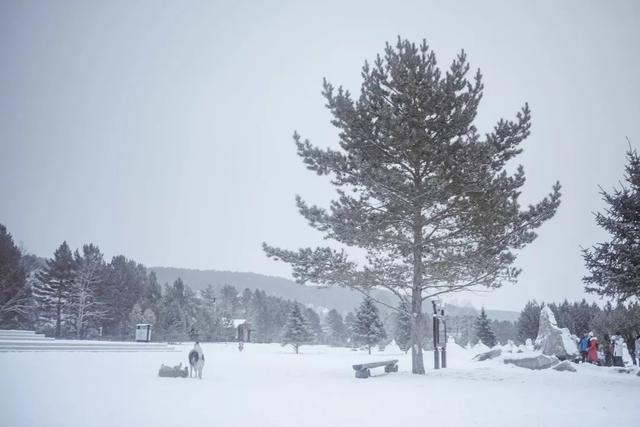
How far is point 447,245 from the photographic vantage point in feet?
54.4

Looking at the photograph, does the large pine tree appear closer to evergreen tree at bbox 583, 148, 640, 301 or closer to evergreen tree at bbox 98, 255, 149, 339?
evergreen tree at bbox 583, 148, 640, 301

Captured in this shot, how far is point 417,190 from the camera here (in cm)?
1573

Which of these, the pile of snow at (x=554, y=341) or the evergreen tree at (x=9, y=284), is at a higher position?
the evergreen tree at (x=9, y=284)

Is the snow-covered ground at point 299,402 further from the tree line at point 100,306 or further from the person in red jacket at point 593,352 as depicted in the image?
the tree line at point 100,306

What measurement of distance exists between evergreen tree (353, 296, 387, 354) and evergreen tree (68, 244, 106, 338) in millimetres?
29613

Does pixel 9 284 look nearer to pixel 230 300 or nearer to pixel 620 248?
pixel 620 248

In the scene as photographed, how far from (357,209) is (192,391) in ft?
28.4

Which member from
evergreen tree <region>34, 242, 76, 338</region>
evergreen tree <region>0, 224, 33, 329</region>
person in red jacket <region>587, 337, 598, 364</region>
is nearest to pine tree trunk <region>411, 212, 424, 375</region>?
person in red jacket <region>587, 337, 598, 364</region>

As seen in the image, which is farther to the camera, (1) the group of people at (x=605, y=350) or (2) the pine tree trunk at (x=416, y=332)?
(1) the group of people at (x=605, y=350)

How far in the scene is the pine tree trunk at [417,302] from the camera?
16.2 metres

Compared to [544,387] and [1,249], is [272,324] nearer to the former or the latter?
[1,249]

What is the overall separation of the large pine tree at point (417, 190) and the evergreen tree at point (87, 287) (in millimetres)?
38998

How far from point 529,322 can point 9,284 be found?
252 feet

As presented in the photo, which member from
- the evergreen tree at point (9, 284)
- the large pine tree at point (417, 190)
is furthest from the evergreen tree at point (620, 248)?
the evergreen tree at point (9, 284)
